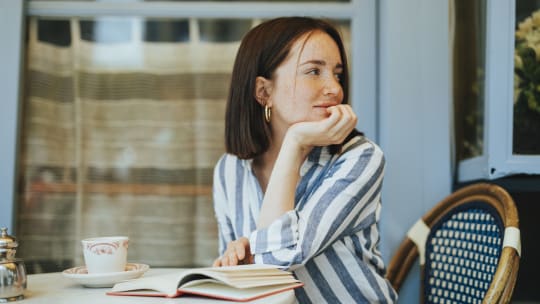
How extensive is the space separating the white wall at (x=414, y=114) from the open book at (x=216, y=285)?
3.13ft

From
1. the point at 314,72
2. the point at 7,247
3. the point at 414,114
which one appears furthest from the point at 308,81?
the point at 7,247

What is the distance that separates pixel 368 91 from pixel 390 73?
125mm

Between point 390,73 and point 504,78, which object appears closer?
point 504,78

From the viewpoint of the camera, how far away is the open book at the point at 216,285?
3.10 ft

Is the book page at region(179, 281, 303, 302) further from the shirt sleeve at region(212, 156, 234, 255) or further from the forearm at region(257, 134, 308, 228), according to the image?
the shirt sleeve at region(212, 156, 234, 255)

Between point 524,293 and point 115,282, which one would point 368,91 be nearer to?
point 524,293

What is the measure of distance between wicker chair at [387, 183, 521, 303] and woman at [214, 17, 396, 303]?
10.4 inches

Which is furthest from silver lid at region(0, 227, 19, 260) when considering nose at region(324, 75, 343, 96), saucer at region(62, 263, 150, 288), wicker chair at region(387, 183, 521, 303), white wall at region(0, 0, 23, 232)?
white wall at region(0, 0, 23, 232)

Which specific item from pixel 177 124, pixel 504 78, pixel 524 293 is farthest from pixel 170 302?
pixel 524 293

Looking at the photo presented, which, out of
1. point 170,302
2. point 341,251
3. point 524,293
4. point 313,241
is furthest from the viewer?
point 524,293

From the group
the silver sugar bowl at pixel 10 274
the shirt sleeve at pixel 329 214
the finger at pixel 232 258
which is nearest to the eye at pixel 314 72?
the shirt sleeve at pixel 329 214

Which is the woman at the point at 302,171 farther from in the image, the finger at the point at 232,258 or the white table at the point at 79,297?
the white table at the point at 79,297

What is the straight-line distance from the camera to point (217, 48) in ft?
6.86

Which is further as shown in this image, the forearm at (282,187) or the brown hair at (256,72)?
the brown hair at (256,72)
